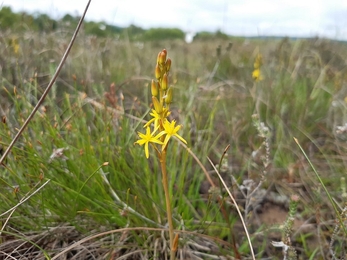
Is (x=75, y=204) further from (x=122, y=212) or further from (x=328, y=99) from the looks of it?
(x=328, y=99)

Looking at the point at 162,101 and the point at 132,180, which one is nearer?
the point at 162,101

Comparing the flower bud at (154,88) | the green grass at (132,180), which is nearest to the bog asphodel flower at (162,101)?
the flower bud at (154,88)

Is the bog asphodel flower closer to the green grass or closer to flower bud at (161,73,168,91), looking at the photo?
Answer: flower bud at (161,73,168,91)

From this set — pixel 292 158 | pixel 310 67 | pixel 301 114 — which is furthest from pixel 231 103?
pixel 310 67

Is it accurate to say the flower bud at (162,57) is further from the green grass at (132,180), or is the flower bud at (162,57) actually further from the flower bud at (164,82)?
the green grass at (132,180)

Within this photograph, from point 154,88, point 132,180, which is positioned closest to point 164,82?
point 154,88

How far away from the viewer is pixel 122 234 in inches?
53.2

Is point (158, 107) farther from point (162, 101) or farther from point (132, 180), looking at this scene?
point (132, 180)

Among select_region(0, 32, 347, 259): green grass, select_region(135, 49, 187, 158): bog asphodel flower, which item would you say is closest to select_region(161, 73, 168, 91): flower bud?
select_region(135, 49, 187, 158): bog asphodel flower

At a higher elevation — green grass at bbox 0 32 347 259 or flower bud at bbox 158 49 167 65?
flower bud at bbox 158 49 167 65

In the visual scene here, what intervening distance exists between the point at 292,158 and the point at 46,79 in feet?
6.15

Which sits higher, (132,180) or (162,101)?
(162,101)

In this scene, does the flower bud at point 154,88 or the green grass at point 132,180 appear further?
the green grass at point 132,180

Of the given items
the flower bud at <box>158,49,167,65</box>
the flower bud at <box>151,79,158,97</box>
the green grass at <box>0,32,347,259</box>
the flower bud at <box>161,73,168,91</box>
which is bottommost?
the green grass at <box>0,32,347,259</box>
